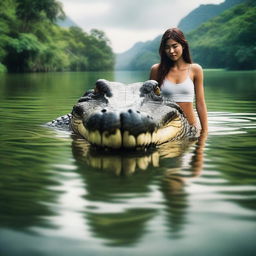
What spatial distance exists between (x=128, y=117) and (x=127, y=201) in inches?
44.6

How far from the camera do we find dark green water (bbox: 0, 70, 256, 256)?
6.95ft

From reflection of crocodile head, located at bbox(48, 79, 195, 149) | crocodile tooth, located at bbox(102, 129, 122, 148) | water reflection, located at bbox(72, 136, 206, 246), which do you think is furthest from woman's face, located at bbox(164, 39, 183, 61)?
crocodile tooth, located at bbox(102, 129, 122, 148)

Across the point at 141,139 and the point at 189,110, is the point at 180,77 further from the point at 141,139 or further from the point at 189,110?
the point at 141,139

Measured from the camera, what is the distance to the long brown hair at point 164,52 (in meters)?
5.94

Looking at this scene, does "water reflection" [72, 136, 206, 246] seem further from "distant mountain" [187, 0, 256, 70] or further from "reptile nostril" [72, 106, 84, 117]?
"distant mountain" [187, 0, 256, 70]

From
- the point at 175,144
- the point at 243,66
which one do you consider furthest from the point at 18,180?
the point at 243,66

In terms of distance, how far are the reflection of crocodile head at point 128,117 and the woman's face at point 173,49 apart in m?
0.97

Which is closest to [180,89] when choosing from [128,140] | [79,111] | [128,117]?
[79,111]

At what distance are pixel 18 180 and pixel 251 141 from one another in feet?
10.1

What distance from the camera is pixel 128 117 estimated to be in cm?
375

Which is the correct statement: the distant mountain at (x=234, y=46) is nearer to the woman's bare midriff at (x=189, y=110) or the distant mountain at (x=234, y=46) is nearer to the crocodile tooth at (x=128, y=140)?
the woman's bare midriff at (x=189, y=110)

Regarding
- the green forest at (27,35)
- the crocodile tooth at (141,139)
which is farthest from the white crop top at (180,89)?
the green forest at (27,35)

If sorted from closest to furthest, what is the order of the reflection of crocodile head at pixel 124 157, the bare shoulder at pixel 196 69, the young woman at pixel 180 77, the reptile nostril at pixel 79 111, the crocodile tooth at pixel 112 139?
the reflection of crocodile head at pixel 124 157 < the crocodile tooth at pixel 112 139 < the reptile nostril at pixel 79 111 < the young woman at pixel 180 77 < the bare shoulder at pixel 196 69

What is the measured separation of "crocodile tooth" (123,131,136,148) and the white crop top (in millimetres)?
2322
